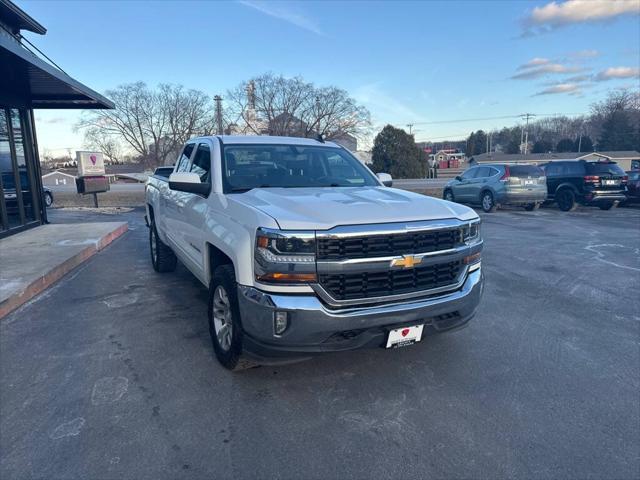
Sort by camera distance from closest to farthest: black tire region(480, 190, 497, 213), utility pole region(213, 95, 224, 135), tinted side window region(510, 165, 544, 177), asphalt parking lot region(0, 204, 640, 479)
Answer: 1. asphalt parking lot region(0, 204, 640, 479)
2. tinted side window region(510, 165, 544, 177)
3. black tire region(480, 190, 497, 213)
4. utility pole region(213, 95, 224, 135)

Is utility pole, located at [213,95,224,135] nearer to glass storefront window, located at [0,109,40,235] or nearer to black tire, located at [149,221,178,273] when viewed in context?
glass storefront window, located at [0,109,40,235]

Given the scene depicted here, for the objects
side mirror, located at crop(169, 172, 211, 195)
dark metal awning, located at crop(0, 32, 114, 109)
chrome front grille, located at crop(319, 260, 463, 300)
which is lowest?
chrome front grille, located at crop(319, 260, 463, 300)

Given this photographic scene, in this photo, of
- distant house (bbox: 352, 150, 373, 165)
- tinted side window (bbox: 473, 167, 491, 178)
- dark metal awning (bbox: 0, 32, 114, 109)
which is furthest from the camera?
distant house (bbox: 352, 150, 373, 165)

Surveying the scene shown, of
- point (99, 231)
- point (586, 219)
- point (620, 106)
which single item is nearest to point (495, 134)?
point (620, 106)

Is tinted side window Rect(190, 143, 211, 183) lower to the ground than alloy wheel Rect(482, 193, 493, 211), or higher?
higher

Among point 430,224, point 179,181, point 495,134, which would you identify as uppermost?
point 495,134

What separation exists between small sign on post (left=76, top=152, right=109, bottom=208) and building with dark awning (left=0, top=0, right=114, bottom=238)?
22.7 feet

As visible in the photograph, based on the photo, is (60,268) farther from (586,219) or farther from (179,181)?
(586,219)

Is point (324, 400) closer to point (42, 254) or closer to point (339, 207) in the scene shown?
point (339, 207)

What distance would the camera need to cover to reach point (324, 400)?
313 centimetres

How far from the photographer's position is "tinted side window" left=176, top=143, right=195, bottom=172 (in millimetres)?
5355

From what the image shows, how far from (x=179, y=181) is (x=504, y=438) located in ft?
Answer: 10.7

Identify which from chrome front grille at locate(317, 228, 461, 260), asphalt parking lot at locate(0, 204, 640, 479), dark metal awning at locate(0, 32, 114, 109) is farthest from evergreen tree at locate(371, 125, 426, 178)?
chrome front grille at locate(317, 228, 461, 260)

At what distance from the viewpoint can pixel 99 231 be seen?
10.0 m
